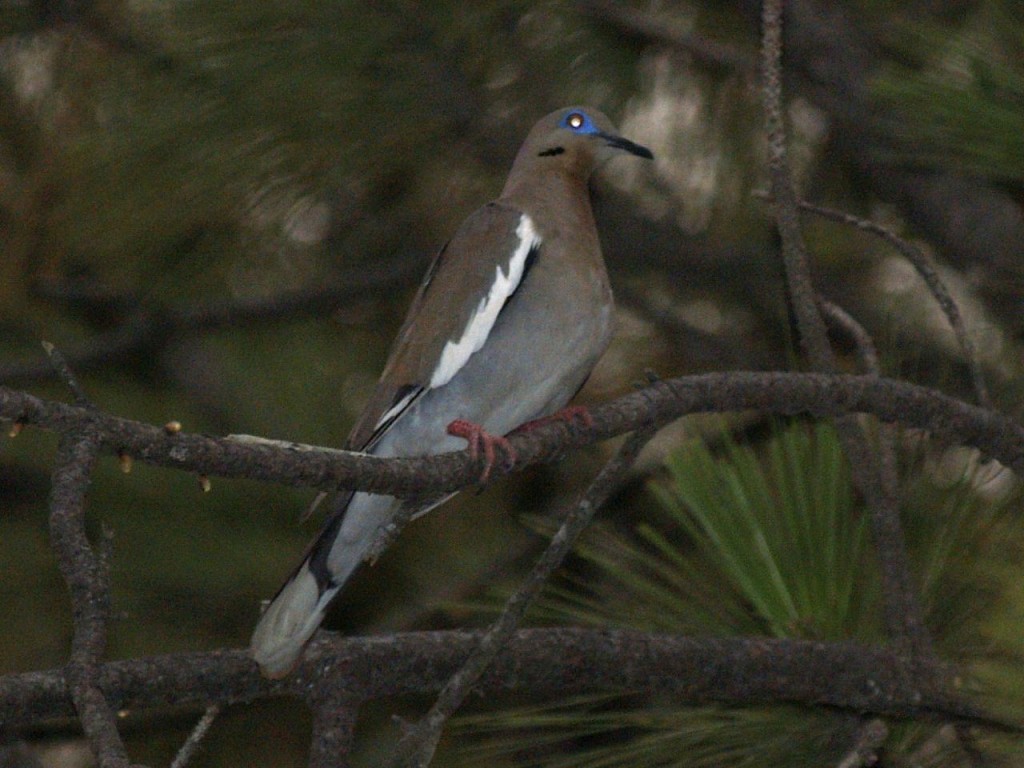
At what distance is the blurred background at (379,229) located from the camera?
1.64 m

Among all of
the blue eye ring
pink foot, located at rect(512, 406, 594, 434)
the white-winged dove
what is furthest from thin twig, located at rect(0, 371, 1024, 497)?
the blue eye ring

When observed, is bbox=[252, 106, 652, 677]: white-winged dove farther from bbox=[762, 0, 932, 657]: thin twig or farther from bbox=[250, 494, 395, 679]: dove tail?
bbox=[762, 0, 932, 657]: thin twig

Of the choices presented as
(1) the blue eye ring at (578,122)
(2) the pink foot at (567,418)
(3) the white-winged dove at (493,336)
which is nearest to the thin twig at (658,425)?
(2) the pink foot at (567,418)

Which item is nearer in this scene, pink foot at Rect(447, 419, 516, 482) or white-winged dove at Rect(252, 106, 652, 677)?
pink foot at Rect(447, 419, 516, 482)

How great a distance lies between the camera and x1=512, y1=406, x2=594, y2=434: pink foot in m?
1.23

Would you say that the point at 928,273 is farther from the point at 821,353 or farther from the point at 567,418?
the point at 567,418

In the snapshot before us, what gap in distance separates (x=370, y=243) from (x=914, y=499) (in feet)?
3.04

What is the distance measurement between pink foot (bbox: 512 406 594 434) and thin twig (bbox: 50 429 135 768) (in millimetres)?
485

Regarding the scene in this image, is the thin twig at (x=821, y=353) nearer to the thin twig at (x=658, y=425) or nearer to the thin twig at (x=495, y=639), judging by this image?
the thin twig at (x=658, y=425)

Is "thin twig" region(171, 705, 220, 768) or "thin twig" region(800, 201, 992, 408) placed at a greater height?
"thin twig" region(800, 201, 992, 408)

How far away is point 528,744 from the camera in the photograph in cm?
136

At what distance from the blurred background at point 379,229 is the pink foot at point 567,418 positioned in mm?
110

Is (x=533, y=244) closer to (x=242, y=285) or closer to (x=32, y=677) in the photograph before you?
(x=242, y=285)

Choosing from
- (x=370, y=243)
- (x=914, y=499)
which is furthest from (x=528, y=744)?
(x=370, y=243)
